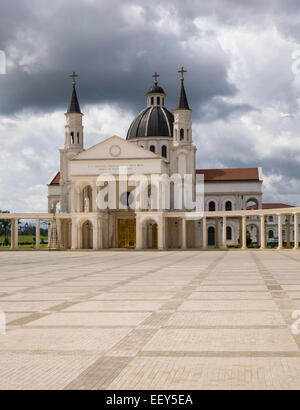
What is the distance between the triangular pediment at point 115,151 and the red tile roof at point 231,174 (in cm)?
1936

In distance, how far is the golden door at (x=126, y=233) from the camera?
75.5 metres

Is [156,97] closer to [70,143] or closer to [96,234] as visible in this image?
[70,143]

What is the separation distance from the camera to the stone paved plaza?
7.74 m

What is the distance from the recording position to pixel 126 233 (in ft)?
249

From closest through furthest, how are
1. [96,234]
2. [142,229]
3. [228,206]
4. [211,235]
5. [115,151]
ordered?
[142,229] < [96,234] < [115,151] < [228,206] < [211,235]

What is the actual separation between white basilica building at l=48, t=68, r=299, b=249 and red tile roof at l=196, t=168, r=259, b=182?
155 millimetres

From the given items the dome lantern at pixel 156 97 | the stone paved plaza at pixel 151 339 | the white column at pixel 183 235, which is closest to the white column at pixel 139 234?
the white column at pixel 183 235

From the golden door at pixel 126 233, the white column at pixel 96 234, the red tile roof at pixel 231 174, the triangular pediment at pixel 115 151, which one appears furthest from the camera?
the red tile roof at pixel 231 174

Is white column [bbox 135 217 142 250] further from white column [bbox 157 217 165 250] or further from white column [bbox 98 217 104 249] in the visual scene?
white column [bbox 98 217 104 249]

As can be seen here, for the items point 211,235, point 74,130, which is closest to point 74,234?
point 74,130

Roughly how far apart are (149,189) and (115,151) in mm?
9867

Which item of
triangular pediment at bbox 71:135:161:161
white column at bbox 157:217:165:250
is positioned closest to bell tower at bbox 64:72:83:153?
triangular pediment at bbox 71:135:161:161

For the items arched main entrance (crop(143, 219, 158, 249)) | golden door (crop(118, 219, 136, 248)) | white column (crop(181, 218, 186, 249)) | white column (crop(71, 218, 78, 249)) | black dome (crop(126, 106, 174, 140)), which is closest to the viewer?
white column (crop(181, 218, 186, 249))

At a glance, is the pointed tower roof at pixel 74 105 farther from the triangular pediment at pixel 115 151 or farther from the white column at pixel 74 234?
the white column at pixel 74 234
